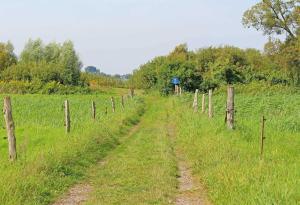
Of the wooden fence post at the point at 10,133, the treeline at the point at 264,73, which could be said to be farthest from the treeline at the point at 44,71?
the wooden fence post at the point at 10,133

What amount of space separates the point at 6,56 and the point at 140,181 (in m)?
69.4

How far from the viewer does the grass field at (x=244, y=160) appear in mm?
7624

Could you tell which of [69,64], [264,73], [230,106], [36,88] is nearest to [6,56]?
[69,64]

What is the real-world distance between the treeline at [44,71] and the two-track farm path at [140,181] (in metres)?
43.7

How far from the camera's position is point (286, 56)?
51.7m

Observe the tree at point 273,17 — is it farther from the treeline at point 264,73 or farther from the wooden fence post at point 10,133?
the wooden fence post at point 10,133

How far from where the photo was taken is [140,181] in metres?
10.3

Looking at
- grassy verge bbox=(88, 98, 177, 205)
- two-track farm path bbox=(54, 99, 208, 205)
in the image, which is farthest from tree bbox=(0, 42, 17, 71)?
two-track farm path bbox=(54, 99, 208, 205)

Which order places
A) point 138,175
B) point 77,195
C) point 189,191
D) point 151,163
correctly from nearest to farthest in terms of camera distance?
point 77,195
point 189,191
point 138,175
point 151,163

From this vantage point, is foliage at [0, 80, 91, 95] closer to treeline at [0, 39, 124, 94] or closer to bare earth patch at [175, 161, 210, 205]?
treeline at [0, 39, 124, 94]

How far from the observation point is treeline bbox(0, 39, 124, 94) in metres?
57.1

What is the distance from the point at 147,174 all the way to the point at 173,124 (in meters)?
11.5

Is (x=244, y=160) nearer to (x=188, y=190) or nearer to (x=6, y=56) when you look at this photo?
(x=188, y=190)

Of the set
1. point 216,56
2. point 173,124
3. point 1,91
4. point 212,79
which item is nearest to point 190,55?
point 216,56
